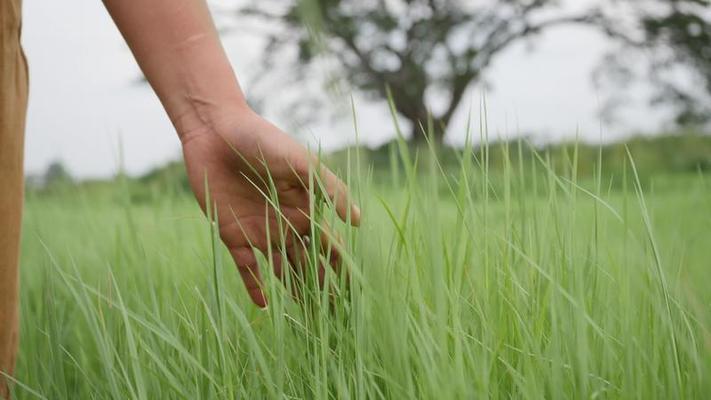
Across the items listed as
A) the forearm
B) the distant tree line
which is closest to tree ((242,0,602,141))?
the distant tree line

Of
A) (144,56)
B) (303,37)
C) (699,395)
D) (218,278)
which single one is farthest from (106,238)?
(303,37)

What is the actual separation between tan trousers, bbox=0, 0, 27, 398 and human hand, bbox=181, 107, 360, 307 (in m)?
0.23

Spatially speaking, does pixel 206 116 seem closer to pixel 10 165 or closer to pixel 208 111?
pixel 208 111

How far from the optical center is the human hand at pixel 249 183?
986 millimetres

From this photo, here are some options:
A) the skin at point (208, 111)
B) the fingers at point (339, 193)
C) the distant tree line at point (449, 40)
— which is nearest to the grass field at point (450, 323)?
the fingers at point (339, 193)

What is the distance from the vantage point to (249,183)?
107 centimetres

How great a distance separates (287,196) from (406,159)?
36 cm

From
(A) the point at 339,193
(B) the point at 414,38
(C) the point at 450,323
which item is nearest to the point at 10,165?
(A) the point at 339,193

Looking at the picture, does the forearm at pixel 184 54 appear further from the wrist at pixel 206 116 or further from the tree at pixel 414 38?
the tree at pixel 414 38

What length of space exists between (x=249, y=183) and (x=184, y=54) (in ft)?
0.66

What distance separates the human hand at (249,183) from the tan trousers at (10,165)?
0.74ft

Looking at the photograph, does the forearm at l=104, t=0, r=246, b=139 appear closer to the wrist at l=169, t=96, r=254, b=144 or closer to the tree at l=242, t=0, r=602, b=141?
the wrist at l=169, t=96, r=254, b=144

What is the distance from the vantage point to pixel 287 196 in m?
1.04

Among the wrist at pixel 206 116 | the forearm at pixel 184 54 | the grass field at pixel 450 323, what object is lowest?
the grass field at pixel 450 323
